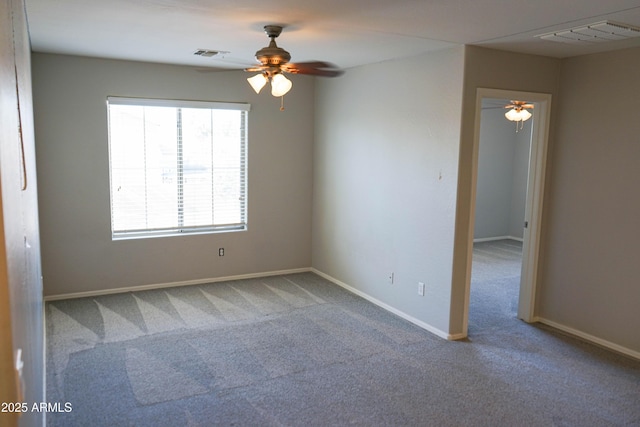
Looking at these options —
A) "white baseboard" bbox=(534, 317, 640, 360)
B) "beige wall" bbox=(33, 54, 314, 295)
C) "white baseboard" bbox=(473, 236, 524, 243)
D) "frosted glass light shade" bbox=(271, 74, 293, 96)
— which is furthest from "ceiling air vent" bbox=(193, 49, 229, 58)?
"white baseboard" bbox=(473, 236, 524, 243)

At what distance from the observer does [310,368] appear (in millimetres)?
3756

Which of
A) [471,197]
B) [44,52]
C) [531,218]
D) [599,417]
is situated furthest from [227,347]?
[44,52]

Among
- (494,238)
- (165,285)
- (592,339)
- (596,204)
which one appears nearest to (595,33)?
(596,204)

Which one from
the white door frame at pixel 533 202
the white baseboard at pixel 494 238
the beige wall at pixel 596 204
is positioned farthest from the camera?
the white baseboard at pixel 494 238

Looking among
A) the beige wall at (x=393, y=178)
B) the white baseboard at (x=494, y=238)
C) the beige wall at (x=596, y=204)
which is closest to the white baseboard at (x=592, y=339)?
the beige wall at (x=596, y=204)

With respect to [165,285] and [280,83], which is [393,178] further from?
[165,285]

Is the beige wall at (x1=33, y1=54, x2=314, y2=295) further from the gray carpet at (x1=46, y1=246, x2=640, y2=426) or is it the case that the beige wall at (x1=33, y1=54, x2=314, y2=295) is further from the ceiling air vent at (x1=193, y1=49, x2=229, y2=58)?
the ceiling air vent at (x1=193, y1=49, x2=229, y2=58)

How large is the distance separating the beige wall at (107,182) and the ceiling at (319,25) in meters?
0.55

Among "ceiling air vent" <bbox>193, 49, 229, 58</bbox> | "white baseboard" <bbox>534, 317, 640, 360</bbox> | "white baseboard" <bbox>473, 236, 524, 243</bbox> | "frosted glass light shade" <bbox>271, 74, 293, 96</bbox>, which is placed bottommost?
"white baseboard" <bbox>534, 317, 640, 360</bbox>

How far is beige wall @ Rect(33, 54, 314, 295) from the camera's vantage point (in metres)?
5.09

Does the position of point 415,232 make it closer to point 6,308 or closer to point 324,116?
point 324,116

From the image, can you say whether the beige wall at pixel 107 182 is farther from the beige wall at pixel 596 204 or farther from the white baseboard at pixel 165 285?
the beige wall at pixel 596 204

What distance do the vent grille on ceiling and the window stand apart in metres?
3.56

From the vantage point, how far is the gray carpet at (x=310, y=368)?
3135 millimetres
